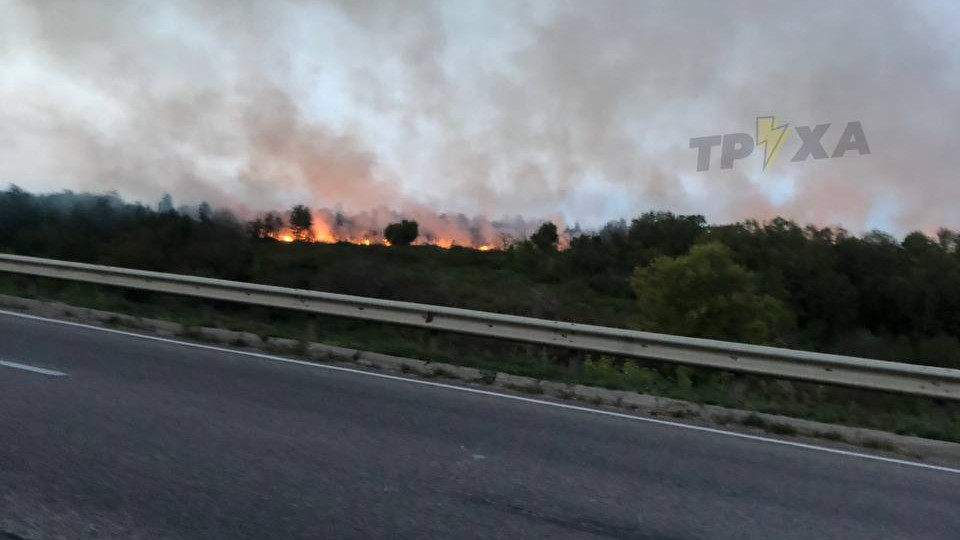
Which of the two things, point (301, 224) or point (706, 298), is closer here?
point (301, 224)

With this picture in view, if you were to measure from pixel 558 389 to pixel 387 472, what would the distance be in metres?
4.22

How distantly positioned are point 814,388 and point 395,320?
19.9 feet

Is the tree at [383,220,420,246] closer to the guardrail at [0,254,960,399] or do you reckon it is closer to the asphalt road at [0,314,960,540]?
the guardrail at [0,254,960,399]

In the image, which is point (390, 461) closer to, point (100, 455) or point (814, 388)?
point (100, 455)

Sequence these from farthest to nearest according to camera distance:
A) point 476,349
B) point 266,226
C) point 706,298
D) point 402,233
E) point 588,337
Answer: point 706,298 < point 402,233 < point 266,226 < point 476,349 < point 588,337

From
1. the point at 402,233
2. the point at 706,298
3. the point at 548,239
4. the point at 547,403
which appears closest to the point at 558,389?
the point at 547,403

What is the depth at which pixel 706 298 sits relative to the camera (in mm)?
46062

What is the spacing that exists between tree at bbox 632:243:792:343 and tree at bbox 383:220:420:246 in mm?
18676

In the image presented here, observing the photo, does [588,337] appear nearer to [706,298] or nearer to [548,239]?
[706,298]

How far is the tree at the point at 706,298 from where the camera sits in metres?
44.8

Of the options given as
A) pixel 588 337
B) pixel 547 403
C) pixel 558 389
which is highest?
pixel 588 337

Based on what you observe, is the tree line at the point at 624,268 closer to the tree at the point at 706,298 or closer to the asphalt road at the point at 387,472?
the tree at the point at 706,298

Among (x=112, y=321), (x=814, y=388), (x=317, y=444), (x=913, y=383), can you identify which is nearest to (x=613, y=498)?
(x=317, y=444)

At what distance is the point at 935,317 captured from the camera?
5022 centimetres
